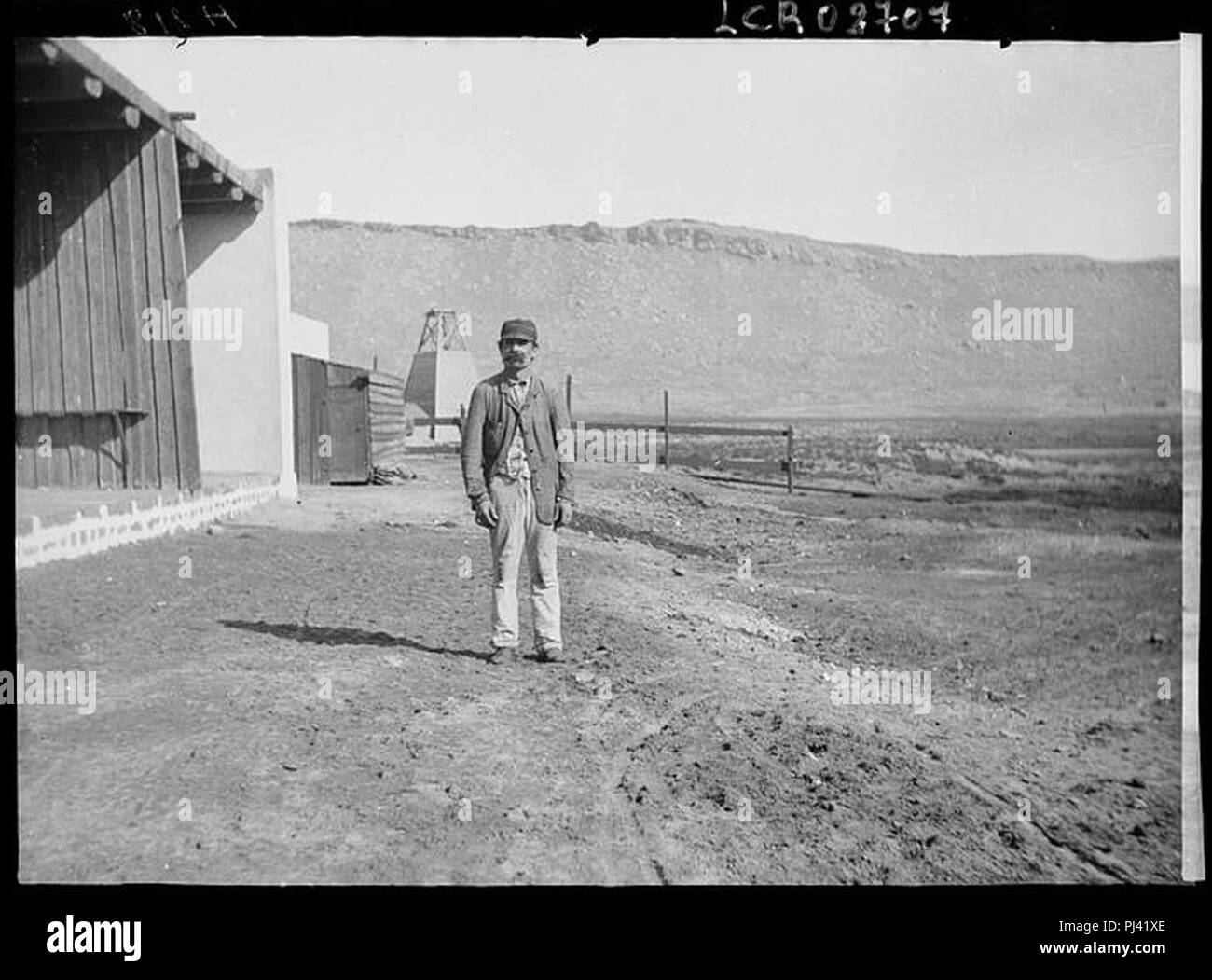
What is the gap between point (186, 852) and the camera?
329 centimetres

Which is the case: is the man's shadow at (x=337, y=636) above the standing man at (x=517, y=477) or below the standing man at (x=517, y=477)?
below

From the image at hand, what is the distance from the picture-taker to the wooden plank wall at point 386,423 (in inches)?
273

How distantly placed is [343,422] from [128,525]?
9.21ft

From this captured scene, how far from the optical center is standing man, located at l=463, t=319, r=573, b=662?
4242 millimetres

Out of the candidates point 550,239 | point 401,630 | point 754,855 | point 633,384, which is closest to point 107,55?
point 550,239

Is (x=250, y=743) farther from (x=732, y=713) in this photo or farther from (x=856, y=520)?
(x=856, y=520)

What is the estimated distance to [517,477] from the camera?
4.30 meters

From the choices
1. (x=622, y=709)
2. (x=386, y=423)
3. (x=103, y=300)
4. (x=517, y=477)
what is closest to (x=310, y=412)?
(x=386, y=423)

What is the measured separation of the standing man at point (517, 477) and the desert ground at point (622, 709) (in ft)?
0.56

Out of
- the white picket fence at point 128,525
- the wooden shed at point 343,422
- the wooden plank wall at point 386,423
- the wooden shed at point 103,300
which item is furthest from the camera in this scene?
the wooden shed at point 343,422

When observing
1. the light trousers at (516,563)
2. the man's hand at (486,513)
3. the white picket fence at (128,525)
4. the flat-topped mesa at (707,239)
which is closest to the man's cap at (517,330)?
the flat-topped mesa at (707,239)

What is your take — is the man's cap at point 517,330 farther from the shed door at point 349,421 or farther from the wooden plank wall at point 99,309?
the shed door at point 349,421

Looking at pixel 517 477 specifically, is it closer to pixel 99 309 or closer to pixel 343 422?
pixel 99 309

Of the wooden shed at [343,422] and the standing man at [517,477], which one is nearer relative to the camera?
the standing man at [517,477]
